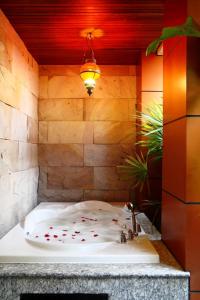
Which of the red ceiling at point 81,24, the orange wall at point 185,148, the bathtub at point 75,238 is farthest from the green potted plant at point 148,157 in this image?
the red ceiling at point 81,24

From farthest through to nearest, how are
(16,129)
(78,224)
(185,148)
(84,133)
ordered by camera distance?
(84,133) < (78,224) < (16,129) < (185,148)

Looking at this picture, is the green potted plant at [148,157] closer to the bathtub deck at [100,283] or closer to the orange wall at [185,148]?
the orange wall at [185,148]

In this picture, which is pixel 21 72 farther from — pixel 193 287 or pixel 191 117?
pixel 193 287

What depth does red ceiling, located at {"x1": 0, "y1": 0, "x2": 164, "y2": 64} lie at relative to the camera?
2.16m

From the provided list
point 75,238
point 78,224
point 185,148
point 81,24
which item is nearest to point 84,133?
point 78,224

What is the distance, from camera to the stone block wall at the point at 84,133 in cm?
359

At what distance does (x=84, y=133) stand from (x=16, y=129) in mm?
1148

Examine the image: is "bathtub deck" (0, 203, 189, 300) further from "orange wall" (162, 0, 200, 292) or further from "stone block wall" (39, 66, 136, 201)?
"stone block wall" (39, 66, 136, 201)

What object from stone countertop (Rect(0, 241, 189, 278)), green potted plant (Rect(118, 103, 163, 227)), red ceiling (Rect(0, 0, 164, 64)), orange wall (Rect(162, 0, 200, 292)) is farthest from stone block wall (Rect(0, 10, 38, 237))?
orange wall (Rect(162, 0, 200, 292))

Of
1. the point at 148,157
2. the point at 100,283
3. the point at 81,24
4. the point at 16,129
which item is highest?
the point at 81,24

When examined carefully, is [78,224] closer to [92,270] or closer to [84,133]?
[92,270]

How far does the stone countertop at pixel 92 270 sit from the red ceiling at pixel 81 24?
1.99m

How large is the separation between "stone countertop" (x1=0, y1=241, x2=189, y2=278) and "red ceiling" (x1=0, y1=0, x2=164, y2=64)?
1992 millimetres

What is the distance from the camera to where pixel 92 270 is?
1.66m
